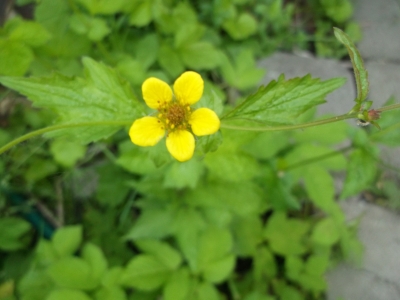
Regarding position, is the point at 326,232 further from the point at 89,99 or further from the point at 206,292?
the point at 89,99

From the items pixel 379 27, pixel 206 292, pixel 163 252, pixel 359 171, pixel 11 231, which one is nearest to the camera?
pixel 359 171

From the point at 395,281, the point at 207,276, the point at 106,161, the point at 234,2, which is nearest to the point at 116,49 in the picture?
the point at 106,161

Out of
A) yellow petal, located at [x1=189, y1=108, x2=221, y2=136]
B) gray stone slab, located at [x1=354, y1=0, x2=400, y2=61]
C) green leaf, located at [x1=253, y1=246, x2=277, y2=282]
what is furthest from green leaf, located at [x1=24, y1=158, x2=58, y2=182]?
gray stone slab, located at [x1=354, y1=0, x2=400, y2=61]

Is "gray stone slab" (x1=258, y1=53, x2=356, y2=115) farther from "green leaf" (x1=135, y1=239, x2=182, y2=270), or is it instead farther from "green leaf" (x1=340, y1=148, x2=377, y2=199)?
"green leaf" (x1=135, y1=239, x2=182, y2=270)

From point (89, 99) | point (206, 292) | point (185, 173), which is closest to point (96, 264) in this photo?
point (206, 292)

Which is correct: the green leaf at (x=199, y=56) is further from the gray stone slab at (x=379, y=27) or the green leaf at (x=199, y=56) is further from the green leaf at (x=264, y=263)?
the gray stone slab at (x=379, y=27)
